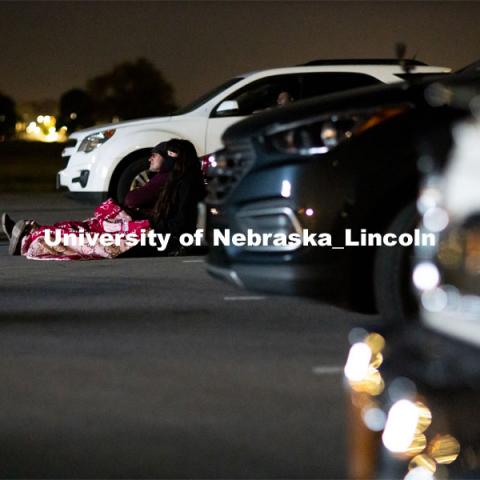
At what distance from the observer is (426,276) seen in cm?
768

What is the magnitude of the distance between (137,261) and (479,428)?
273 inches

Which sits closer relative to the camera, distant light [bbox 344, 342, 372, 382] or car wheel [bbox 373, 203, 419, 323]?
distant light [bbox 344, 342, 372, 382]

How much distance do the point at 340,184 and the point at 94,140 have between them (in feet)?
29.9

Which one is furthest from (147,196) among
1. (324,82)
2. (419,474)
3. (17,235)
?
(419,474)

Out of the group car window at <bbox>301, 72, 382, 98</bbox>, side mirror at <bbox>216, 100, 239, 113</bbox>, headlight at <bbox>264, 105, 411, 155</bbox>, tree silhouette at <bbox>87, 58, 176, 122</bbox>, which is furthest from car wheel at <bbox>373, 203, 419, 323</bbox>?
tree silhouette at <bbox>87, 58, 176, 122</bbox>

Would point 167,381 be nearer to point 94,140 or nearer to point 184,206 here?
point 184,206

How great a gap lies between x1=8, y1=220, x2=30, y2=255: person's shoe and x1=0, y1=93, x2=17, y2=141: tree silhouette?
503 ft

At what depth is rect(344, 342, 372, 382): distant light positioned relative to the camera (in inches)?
270

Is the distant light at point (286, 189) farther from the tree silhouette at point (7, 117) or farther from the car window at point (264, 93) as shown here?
the tree silhouette at point (7, 117)

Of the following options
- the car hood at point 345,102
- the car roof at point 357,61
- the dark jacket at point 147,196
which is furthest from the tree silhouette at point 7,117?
the car hood at point 345,102

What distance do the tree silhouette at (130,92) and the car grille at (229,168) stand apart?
442ft

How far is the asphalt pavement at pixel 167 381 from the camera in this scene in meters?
5.43

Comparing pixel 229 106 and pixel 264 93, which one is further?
pixel 264 93

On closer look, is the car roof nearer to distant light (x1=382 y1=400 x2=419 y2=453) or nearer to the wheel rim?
the wheel rim
